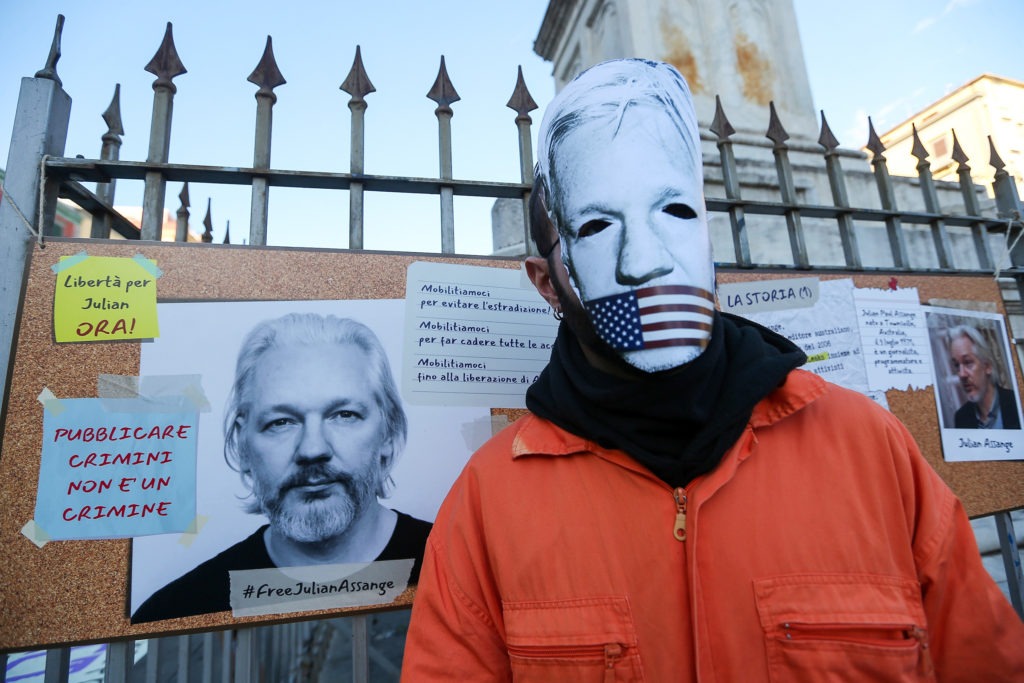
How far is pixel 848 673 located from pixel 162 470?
62.7 inches

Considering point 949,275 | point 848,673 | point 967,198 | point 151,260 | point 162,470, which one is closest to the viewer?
point 848,673

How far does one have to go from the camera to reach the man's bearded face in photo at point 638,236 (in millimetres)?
1072

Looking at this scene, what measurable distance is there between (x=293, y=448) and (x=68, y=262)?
2.60 feet

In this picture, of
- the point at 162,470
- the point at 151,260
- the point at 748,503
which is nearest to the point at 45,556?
the point at 162,470

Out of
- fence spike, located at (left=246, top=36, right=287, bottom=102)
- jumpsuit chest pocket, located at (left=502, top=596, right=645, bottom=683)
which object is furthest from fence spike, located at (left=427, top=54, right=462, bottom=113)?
jumpsuit chest pocket, located at (left=502, top=596, right=645, bottom=683)

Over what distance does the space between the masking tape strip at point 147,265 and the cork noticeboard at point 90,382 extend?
19 millimetres

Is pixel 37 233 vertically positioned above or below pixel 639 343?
above

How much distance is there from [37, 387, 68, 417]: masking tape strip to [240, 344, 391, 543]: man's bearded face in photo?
44cm

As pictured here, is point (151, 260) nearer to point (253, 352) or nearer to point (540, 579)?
point (253, 352)

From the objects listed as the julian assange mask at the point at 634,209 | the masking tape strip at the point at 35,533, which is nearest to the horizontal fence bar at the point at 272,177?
the julian assange mask at the point at 634,209

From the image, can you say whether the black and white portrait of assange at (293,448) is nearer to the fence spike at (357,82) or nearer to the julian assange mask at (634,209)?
the julian assange mask at (634,209)

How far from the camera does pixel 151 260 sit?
1.43 m

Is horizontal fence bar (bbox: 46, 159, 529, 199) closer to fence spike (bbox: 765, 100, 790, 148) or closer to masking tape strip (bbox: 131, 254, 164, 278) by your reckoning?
masking tape strip (bbox: 131, 254, 164, 278)

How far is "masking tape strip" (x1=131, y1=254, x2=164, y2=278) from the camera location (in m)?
1.42
